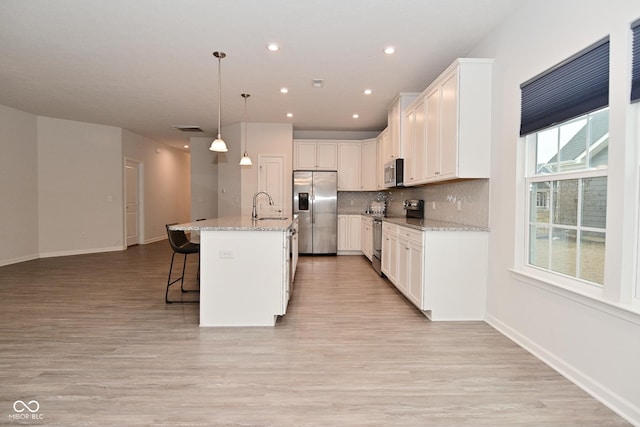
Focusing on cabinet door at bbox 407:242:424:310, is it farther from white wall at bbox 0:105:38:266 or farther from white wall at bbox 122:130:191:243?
white wall at bbox 122:130:191:243

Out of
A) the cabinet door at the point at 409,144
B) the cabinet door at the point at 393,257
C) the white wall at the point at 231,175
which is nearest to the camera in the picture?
the cabinet door at the point at 393,257

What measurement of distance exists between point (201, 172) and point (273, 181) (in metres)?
2.55

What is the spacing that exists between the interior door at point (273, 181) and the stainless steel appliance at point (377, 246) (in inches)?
89.5

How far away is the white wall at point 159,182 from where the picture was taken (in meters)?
8.33

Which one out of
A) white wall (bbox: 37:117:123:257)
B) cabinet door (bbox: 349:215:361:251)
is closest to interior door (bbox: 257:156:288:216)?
cabinet door (bbox: 349:215:361:251)

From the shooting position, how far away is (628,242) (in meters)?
1.84

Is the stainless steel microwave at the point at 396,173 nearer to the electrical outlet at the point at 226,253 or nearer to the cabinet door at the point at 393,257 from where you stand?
the cabinet door at the point at 393,257

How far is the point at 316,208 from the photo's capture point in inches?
275

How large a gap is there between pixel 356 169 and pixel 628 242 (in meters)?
5.69

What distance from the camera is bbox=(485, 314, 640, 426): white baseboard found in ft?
5.92

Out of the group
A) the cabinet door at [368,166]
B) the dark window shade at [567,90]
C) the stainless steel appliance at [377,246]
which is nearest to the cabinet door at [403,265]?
the stainless steel appliance at [377,246]

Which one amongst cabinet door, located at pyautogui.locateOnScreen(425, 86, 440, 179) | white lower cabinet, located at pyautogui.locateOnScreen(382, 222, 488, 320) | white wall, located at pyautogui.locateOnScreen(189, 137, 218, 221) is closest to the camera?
white lower cabinet, located at pyautogui.locateOnScreen(382, 222, 488, 320)

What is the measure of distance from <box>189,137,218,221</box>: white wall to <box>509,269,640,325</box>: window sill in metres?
7.45

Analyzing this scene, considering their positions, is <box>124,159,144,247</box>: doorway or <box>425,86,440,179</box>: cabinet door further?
<box>124,159,144,247</box>: doorway
